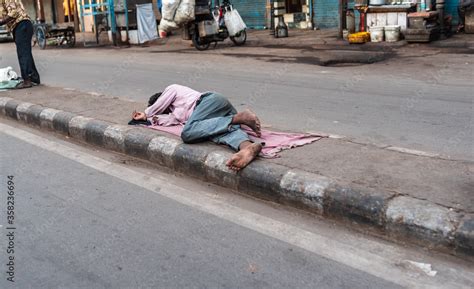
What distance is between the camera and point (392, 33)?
44.2 ft

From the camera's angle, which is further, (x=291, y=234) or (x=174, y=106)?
(x=174, y=106)

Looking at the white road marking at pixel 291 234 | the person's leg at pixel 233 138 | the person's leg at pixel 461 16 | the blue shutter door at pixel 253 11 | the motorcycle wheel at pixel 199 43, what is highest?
the blue shutter door at pixel 253 11

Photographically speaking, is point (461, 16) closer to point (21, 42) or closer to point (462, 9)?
point (462, 9)

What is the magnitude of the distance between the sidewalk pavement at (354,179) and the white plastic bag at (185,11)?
933 cm

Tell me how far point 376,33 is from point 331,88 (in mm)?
5866

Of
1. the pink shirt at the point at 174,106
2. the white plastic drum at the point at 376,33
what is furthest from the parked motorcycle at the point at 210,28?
the pink shirt at the point at 174,106

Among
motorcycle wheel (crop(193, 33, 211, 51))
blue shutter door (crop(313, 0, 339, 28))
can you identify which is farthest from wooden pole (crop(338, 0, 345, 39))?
motorcycle wheel (crop(193, 33, 211, 51))

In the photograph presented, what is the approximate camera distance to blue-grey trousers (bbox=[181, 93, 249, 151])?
492 centimetres

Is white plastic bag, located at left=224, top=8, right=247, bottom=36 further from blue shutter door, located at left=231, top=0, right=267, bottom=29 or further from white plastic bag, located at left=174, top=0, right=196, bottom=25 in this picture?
blue shutter door, located at left=231, top=0, right=267, bottom=29

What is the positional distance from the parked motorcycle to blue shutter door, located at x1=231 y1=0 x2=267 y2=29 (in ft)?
13.9

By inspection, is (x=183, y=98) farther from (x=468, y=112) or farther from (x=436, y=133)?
(x=468, y=112)

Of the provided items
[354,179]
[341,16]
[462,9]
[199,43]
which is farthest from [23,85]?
[462,9]

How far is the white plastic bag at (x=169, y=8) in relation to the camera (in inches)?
593

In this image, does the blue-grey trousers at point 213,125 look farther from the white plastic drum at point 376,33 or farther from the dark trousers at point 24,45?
the white plastic drum at point 376,33
